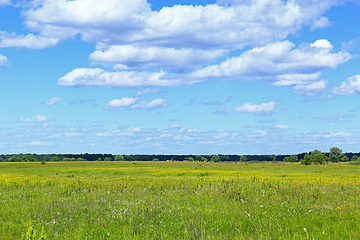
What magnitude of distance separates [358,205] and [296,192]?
14.8 feet

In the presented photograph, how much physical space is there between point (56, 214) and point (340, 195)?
16.2 meters

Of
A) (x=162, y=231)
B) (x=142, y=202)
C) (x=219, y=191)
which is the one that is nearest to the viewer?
(x=162, y=231)

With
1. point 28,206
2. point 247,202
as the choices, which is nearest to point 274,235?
point 247,202

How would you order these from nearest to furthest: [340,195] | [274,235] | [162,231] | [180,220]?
[274,235] → [162,231] → [180,220] → [340,195]

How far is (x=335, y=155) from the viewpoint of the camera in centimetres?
14562

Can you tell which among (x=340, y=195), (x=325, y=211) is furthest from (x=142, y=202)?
(x=340, y=195)

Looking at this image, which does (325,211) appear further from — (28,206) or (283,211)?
(28,206)

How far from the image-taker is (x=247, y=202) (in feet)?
50.4

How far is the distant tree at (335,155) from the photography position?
14525 centimetres

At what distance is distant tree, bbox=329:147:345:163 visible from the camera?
145 m

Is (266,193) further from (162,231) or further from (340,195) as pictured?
(162,231)

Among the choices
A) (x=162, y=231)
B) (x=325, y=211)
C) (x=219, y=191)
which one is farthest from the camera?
(x=219, y=191)

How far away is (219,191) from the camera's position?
18.9m

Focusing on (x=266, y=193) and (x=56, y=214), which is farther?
(x=266, y=193)
